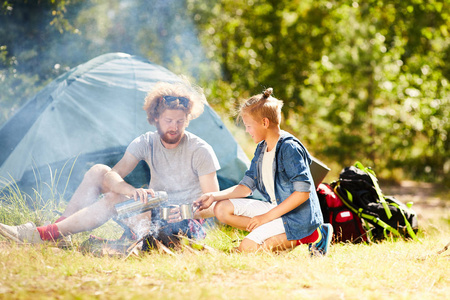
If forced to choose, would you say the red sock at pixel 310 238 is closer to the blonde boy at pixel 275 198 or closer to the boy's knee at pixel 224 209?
the blonde boy at pixel 275 198

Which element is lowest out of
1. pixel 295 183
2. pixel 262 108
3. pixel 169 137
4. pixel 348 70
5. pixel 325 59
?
pixel 295 183

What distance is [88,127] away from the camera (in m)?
3.91

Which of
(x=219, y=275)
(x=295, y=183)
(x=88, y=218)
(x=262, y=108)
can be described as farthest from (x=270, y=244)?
(x=88, y=218)

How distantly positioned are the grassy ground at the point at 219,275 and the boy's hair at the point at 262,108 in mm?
803

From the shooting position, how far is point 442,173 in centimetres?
900

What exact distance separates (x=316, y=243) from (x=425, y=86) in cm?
662

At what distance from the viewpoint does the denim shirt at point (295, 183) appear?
2725mm

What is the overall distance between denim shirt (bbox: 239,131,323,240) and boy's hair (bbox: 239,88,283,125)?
136mm

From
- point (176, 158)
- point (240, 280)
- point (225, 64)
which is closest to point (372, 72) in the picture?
A: point (225, 64)

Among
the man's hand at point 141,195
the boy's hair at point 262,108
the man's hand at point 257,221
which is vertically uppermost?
the boy's hair at point 262,108

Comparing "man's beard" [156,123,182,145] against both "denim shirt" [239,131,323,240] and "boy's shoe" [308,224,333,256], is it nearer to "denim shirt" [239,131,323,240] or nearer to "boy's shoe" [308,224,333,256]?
"denim shirt" [239,131,323,240]

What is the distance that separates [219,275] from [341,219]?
1473 millimetres

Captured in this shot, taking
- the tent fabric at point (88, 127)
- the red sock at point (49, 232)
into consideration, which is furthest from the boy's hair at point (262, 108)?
the red sock at point (49, 232)

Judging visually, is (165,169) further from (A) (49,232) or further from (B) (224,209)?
(A) (49,232)
